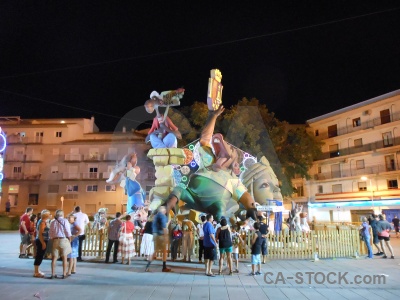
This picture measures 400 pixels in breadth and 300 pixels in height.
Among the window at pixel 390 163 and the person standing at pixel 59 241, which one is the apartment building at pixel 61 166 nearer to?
the window at pixel 390 163

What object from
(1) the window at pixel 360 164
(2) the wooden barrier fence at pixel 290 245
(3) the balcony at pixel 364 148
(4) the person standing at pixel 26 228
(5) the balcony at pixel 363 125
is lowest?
(2) the wooden barrier fence at pixel 290 245

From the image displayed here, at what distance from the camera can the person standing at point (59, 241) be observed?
30.6ft

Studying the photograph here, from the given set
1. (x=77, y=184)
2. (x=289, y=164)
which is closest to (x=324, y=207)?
(x=289, y=164)

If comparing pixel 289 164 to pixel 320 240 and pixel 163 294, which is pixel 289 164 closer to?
pixel 320 240

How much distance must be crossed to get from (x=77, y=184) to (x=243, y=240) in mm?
39265

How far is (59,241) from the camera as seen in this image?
9375 mm

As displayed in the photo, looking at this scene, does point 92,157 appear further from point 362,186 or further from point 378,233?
point 378,233

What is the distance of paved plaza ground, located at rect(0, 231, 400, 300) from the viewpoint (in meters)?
7.66

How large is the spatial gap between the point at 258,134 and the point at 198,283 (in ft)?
81.5

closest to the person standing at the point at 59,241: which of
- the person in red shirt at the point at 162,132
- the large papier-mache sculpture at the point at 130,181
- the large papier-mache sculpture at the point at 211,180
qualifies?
the large papier-mache sculpture at the point at 211,180

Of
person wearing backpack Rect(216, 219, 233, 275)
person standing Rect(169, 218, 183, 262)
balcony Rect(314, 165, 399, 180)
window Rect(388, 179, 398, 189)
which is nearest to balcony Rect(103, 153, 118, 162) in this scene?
balcony Rect(314, 165, 399, 180)

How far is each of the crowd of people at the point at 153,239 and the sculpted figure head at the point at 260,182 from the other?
9.45 m

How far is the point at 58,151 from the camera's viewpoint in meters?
48.2

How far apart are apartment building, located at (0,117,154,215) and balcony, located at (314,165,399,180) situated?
22.3m
